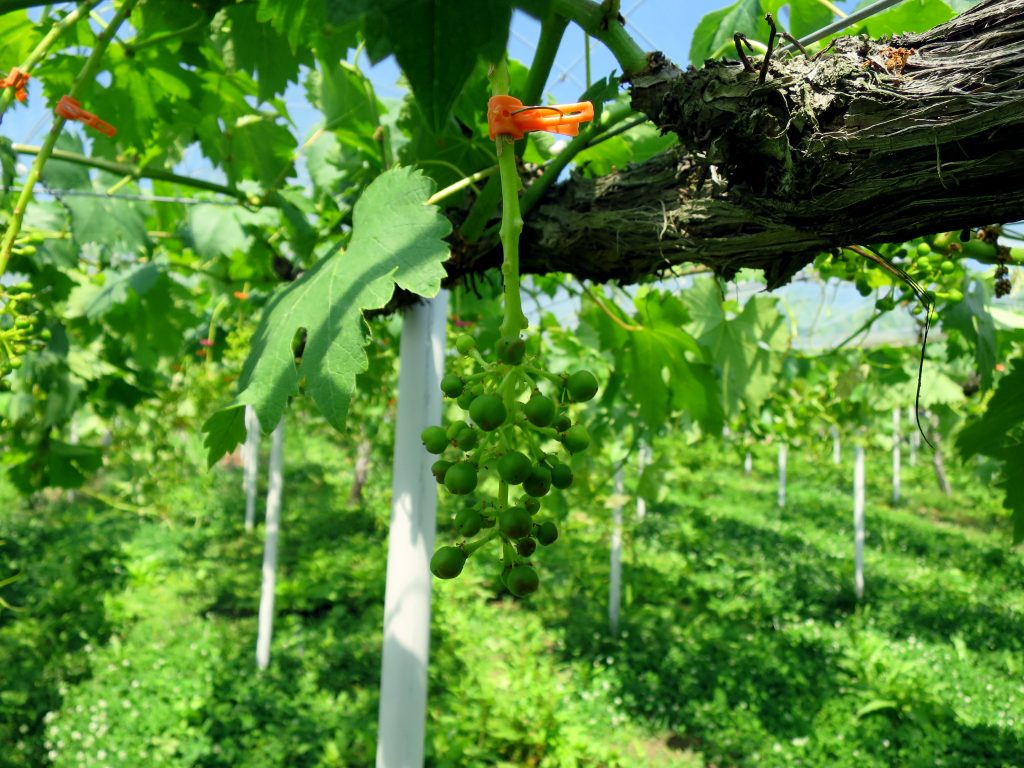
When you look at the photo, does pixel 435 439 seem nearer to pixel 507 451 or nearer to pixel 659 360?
pixel 507 451

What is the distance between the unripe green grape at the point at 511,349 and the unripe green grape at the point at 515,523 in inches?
6.1

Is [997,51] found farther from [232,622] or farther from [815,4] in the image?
[232,622]

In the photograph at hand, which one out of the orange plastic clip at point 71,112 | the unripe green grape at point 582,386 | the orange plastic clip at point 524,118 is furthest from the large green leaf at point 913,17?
the orange plastic clip at point 71,112

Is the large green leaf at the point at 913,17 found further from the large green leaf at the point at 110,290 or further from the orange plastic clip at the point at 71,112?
the large green leaf at the point at 110,290

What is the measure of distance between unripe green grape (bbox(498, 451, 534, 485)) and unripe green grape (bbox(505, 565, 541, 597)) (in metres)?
0.09

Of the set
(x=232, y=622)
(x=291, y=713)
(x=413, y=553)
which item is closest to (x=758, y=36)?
(x=413, y=553)

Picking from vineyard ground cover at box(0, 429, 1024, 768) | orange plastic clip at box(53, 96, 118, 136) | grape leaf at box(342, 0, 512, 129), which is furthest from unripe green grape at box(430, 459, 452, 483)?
vineyard ground cover at box(0, 429, 1024, 768)

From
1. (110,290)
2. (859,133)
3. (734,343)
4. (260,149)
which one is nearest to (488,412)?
(859,133)

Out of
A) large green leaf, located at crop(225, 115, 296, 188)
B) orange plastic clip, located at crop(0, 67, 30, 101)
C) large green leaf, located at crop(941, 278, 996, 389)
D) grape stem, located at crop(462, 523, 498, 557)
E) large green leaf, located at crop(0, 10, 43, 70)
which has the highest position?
large green leaf, located at crop(0, 10, 43, 70)

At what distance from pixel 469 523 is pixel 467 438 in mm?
95

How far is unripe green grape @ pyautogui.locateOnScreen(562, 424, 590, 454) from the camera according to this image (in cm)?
78

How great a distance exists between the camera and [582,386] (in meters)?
0.80

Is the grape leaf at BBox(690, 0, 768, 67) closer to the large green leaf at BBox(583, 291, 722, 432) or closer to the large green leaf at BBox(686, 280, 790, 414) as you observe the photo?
the large green leaf at BBox(583, 291, 722, 432)

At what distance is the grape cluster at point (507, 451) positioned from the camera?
0.73 metres
